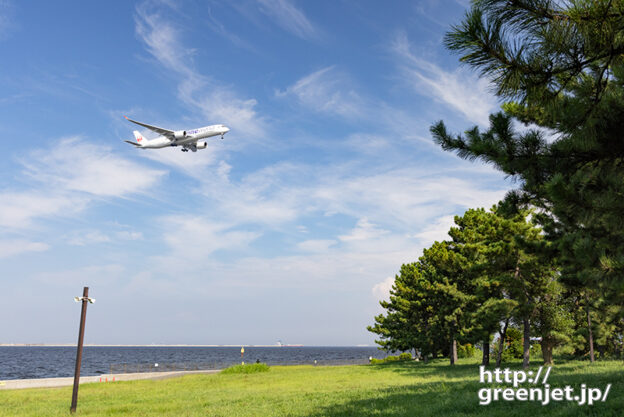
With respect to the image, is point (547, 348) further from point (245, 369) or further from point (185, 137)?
point (185, 137)

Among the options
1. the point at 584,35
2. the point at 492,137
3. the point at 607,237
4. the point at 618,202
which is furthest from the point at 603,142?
the point at 607,237

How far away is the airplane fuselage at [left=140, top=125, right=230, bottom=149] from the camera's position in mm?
39875

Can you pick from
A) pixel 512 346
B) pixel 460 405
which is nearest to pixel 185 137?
pixel 460 405

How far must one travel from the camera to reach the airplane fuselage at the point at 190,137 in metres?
39.9

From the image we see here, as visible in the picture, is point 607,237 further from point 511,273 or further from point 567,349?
point 567,349

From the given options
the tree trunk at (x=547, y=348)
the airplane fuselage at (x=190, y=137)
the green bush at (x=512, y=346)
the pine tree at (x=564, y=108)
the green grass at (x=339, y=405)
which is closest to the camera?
the pine tree at (x=564, y=108)

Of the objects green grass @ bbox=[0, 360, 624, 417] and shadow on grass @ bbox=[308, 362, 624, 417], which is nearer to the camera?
shadow on grass @ bbox=[308, 362, 624, 417]

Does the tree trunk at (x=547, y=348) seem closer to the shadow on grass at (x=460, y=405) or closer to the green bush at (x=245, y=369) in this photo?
the shadow on grass at (x=460, y=405)

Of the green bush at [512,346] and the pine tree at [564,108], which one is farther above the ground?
the pine tree at [564,108]

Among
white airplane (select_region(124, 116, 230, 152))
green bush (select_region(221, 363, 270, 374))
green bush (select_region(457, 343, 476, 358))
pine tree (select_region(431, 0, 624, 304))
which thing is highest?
white airplane (select_region(124, 116, 230, 152))

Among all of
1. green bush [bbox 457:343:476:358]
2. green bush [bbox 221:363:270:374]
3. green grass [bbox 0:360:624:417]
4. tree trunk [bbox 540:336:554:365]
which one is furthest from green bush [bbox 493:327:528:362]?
green grass [bbox 0:360:624:417]

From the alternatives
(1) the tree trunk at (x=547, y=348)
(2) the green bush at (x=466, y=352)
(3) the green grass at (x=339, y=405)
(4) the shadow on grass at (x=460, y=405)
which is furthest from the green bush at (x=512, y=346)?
(4) the shadow on grass at (x=460, y=405)

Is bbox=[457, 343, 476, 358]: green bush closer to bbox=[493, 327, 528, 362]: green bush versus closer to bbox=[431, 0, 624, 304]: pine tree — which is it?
bbox=[493, 327, 528, 362]: green bush

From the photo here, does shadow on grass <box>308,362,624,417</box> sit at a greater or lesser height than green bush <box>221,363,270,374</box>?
greater
